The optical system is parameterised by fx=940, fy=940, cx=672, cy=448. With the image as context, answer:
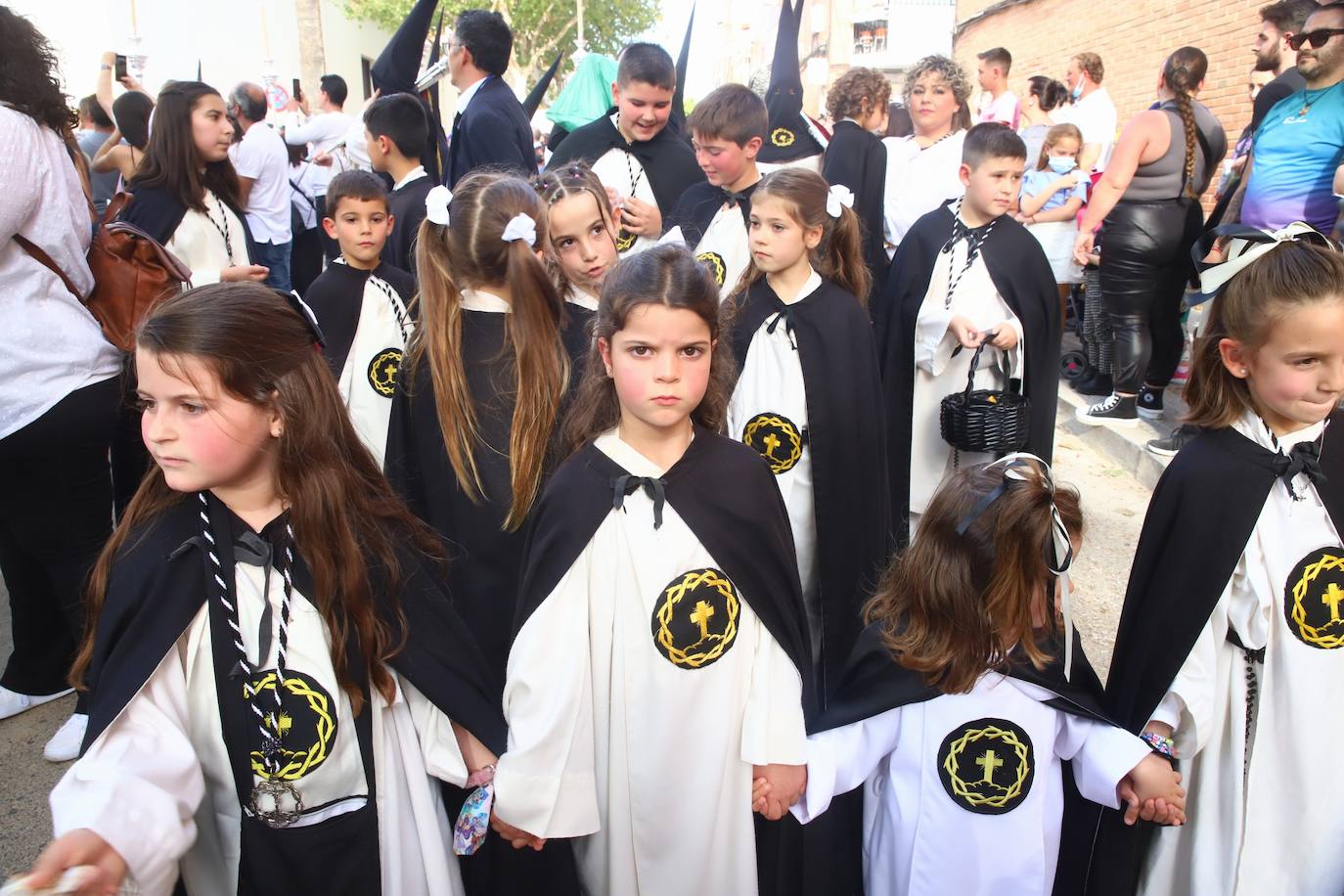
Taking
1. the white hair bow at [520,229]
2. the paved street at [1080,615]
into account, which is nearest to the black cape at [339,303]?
the white hair bow at [520,229]

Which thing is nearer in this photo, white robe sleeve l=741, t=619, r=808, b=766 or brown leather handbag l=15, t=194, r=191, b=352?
A: white robe sleeve l=741, t=619, r=808, b=766

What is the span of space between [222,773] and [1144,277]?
644 centimetres

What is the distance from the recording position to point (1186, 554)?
228 centimetres

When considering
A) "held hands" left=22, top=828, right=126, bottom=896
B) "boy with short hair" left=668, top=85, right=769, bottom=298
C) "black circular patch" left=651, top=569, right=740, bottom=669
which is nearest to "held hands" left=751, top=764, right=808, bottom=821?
"black circular patch" left=651, top=569, right=740, bottom=669

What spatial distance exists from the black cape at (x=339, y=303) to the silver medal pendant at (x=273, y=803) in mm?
2268

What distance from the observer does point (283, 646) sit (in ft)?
6.23

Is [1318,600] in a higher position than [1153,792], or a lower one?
higher

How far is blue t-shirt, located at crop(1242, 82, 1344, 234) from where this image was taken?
15.1 feet

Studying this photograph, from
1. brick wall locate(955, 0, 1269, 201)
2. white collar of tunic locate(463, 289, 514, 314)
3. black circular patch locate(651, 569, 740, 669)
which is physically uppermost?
brick wall locate(955, 0, 1269, 201)

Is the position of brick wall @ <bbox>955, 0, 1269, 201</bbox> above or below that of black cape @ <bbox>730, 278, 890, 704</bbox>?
above

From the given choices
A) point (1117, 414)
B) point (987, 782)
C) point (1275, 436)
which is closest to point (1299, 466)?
point (1275, 436)

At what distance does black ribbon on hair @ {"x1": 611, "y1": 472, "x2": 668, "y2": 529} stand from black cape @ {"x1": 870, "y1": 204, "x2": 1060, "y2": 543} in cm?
238

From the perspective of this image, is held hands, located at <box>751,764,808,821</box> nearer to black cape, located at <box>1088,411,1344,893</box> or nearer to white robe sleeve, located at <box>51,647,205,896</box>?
black cape, located at <box>1088,411,1344,893</box>

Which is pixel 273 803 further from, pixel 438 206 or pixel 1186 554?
pixel 1186 554
